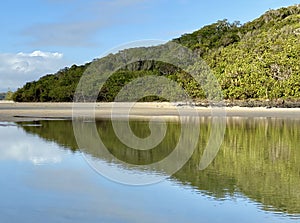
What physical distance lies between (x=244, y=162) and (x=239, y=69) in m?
43.2

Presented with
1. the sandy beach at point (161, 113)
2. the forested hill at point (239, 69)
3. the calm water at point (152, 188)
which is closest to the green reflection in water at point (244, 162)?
the calm water at point (152, 188)

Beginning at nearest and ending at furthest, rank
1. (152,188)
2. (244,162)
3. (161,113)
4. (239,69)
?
(152,188) → (244,162) → (161,113) → (239,69)

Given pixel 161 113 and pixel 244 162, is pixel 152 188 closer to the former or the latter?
pixel 244 162

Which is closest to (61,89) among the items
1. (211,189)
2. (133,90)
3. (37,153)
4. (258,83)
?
(133,90)

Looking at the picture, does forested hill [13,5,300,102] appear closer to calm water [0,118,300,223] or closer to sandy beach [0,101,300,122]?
sandy beach [0,101,300,122]

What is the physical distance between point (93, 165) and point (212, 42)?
3178 inches

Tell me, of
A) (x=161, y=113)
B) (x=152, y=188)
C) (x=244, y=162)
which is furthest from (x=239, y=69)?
(x=152, y=188)

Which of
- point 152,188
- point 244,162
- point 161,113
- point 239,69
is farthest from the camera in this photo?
point 239,69

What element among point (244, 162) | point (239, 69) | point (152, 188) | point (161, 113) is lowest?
point (152, 188)

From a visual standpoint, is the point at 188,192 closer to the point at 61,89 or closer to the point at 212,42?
the point at 61,89

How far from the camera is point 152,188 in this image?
1065 cm

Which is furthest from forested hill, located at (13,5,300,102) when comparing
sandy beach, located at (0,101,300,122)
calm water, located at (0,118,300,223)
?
calm water, located at (0,118,300,223)

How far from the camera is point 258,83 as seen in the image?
50.6 meters

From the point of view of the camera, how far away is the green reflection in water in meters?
9.88
